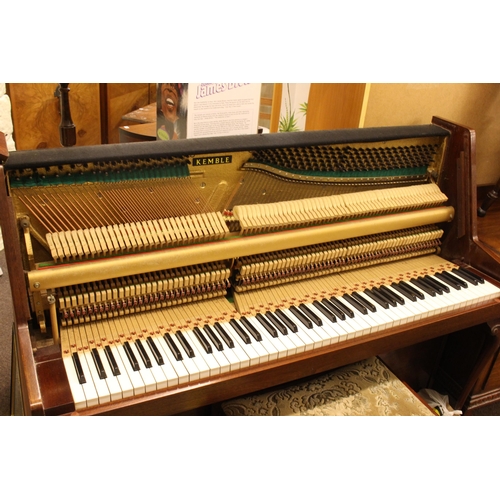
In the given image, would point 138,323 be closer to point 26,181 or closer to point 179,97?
point 26,181

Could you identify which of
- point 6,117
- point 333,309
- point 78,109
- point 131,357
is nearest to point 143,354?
point 131,357

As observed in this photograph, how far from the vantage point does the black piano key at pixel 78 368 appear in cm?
171

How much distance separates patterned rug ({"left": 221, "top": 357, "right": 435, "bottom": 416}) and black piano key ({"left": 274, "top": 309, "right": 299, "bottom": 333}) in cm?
37

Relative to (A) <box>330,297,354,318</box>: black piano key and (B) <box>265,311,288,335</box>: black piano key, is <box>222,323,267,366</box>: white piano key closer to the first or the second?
(B) <box>265,311,288,335</box>: black piano key

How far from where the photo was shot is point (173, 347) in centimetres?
190

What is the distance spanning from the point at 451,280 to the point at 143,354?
60.7 inches

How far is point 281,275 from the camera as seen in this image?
90.5 inches

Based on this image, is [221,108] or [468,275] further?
[468,275]

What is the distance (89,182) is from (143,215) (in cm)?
24

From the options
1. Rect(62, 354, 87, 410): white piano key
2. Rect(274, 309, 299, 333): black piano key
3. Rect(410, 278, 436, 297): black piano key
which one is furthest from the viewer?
Rect(410, 278, 436, 297): black piano key

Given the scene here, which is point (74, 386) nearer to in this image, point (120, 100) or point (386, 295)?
point (386, 295)

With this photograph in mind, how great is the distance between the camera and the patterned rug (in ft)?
7.23

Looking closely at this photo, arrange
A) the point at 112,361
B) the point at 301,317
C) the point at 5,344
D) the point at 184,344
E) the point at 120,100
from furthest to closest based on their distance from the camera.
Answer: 1. the point at 120,100
2. the point at 5,344
3. the point at 301,317
4. the point at 184,344
5. the point at 112,361

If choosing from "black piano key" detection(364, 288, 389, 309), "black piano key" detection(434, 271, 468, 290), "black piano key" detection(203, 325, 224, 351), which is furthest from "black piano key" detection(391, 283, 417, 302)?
"black piano key" detection(203, 325, 224, 351)
